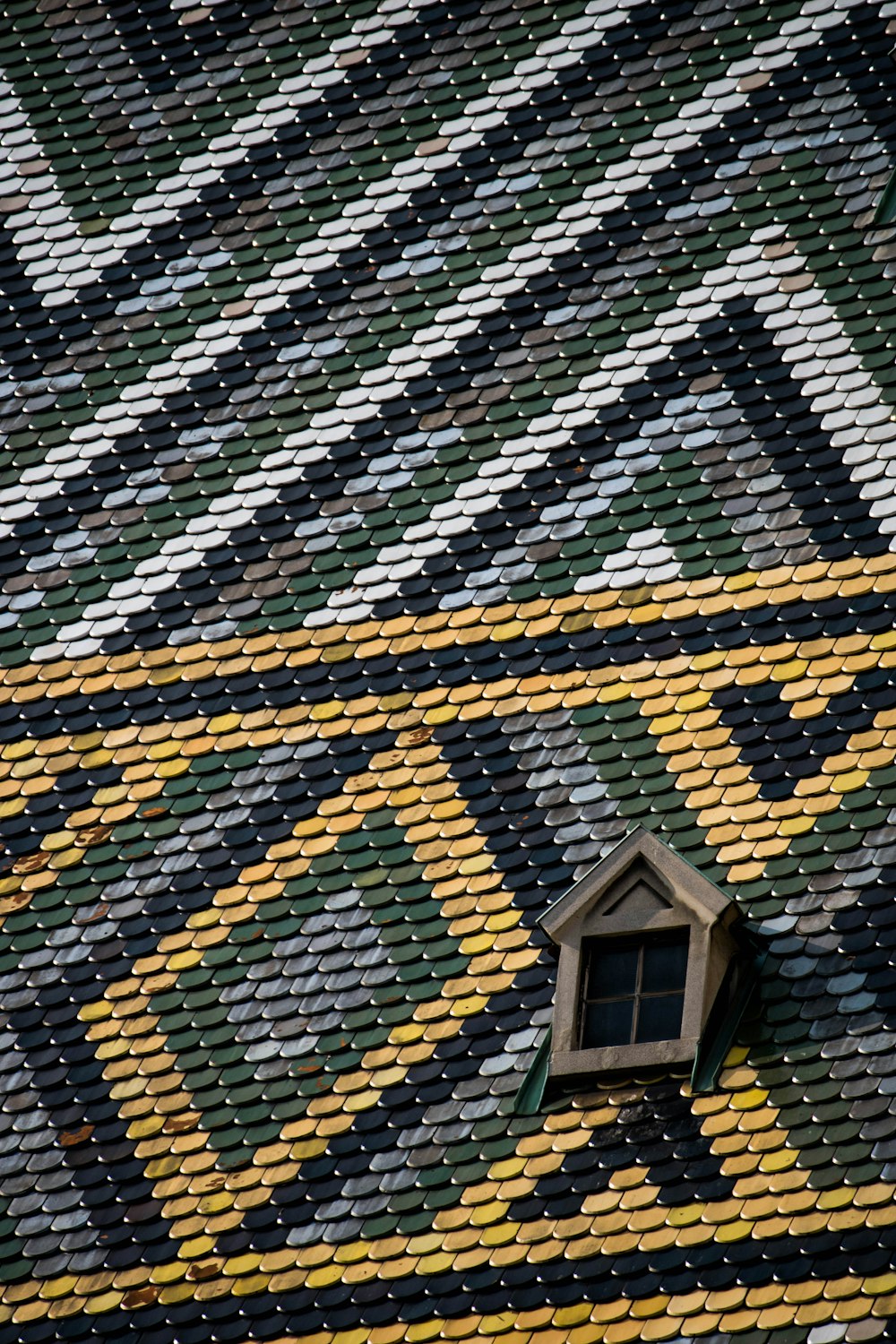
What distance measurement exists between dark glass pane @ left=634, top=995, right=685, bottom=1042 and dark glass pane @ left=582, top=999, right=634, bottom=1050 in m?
0.05

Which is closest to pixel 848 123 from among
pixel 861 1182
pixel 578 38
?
pixel 578 38

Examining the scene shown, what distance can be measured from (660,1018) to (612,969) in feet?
1.10

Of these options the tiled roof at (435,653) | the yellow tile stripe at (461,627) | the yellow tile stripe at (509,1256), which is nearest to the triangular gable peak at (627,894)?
the tiled roof at (435,653)

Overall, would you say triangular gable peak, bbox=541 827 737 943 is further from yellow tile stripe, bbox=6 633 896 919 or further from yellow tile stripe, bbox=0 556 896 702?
yellow tile stripe, bbox=0 556 896 702

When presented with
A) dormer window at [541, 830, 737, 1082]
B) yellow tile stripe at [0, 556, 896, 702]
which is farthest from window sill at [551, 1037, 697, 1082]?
yellow tile stripe at [0, 556, 896, 702]

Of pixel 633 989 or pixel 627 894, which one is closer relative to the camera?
pixel 633 989

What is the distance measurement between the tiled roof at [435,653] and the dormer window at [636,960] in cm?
18

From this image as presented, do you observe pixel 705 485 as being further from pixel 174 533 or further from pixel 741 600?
pixel 174 533

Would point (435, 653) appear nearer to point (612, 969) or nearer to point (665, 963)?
point (612, 969)

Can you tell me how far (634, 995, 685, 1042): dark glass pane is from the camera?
9.96 meters

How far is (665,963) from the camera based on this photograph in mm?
10125

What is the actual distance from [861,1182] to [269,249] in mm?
7264

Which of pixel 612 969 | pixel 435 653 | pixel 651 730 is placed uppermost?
pixel 435 653

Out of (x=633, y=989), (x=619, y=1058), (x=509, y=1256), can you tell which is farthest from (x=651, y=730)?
(x=509, y=1256)
